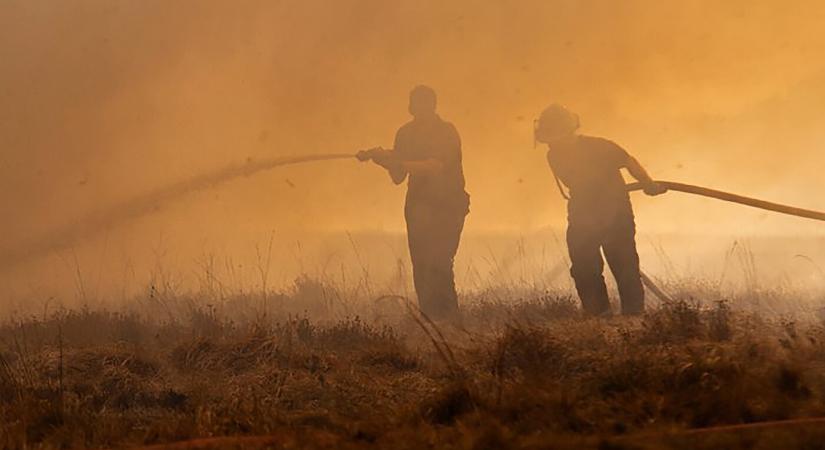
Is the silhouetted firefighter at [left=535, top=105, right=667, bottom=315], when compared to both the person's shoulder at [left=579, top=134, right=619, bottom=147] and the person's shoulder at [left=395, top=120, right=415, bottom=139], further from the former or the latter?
the person's shoulder at [left=395, top=120, right=415, bottom=139]

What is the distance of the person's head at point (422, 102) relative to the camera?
31.9 ft

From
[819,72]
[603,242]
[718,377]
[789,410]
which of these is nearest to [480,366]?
[718,377]

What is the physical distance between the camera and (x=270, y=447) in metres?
4.50

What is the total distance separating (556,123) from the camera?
8961mm

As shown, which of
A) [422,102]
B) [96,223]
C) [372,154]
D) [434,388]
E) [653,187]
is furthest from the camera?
[96,223]

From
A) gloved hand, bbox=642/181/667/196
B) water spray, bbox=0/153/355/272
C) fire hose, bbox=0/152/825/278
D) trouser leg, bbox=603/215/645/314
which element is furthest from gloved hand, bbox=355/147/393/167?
water spray, bbox=0/153/355/272

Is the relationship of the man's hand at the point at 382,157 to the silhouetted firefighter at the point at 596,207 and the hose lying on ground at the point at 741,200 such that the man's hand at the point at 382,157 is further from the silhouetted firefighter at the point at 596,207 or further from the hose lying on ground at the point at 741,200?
the hose lying on ground at the point at 741,200

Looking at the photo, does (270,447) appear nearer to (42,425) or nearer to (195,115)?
(42,425)

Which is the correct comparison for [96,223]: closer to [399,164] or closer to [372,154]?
[372,154]

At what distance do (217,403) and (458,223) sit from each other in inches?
188

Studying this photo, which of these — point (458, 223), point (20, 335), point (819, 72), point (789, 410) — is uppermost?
point (819, 72)

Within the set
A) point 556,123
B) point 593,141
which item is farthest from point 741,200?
point 556,123

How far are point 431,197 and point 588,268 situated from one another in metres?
1.71

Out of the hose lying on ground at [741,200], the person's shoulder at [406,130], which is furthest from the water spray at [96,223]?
the hose lying on ground at [741,200]
